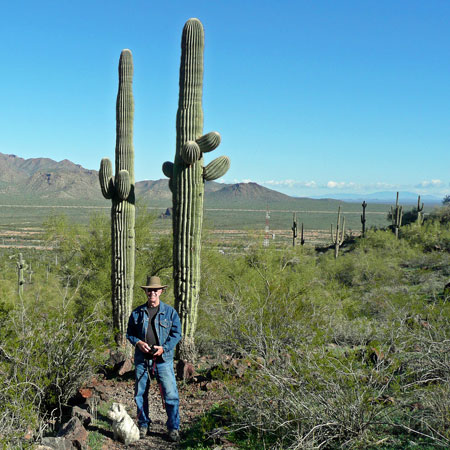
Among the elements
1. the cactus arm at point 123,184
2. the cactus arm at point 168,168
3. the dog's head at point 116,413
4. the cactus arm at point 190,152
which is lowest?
the dog's head at point 116,413

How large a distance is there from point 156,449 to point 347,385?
213 centimetres

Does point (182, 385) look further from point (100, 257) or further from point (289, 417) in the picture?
point (100, 257)

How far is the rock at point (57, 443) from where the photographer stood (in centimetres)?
457

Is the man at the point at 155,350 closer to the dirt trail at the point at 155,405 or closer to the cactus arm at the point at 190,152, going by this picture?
the dirt trail at the point at 155,405

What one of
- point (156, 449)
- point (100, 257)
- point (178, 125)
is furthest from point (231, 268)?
point (156, 449)

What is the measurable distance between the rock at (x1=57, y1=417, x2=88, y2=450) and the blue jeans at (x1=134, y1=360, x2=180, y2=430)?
63 centimetres

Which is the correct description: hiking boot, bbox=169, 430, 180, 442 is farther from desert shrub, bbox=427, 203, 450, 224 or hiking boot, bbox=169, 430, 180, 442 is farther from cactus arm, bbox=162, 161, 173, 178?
desert shrub, bbox=427, 203, 450, 224

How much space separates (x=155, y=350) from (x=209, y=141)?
409 centimetres

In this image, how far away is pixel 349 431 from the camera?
4.42 metres

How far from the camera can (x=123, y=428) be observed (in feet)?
17.0

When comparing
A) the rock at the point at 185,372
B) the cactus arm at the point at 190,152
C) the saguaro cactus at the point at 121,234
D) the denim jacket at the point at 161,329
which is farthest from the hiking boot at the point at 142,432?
the cactus arm at the point at 190,152

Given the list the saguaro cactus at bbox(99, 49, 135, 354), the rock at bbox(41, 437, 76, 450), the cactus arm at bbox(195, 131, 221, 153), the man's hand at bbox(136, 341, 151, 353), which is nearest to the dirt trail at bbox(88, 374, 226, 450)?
the rock at bbox(41, 437, 76, 450)

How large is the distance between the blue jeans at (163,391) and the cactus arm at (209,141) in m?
4.05


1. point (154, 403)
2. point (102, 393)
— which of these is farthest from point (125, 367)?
point (154, 403)
